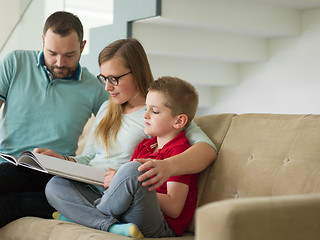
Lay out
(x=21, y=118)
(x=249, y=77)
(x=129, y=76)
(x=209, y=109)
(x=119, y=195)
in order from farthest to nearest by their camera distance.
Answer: (x=209, y=109)
(x=249, y=77)
(x=21, y=118)
(x=129, y=76)
(x=119, y=195)

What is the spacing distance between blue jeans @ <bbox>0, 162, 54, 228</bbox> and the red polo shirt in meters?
0.40

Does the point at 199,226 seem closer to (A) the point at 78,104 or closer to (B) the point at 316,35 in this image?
(A) the point at 78,104

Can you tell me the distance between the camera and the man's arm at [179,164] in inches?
59.1

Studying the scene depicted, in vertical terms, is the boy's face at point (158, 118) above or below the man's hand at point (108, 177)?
above


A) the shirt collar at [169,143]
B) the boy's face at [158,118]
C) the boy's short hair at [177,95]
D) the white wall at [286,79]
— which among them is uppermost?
the boy's short hair at [177,95]

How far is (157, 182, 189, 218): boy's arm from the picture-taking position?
1.62 metres

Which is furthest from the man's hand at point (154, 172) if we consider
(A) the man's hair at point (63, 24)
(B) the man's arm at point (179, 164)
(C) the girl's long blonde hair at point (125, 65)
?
(A) the man's hair at point (63, 24)

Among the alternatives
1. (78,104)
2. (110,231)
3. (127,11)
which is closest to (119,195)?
(110,231)

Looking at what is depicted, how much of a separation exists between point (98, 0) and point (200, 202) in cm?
340

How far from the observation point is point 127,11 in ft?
11.8

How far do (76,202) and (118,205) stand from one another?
21cm

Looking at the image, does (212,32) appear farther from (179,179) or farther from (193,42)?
(179,179)

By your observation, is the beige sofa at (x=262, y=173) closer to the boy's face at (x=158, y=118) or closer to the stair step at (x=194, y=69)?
the boy's face at (x=158, y=118)

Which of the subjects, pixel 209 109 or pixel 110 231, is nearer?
pixel 110 231
